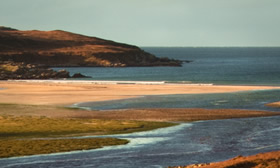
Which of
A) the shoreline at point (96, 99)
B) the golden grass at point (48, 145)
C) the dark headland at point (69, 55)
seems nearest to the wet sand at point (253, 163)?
the golden grass at point (48, 145)

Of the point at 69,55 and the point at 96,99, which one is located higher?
the point at 69,55

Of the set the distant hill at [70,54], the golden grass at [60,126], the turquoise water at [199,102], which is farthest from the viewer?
the distant hill at [70,54]

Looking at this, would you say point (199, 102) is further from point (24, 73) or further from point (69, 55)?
point (69, 55)

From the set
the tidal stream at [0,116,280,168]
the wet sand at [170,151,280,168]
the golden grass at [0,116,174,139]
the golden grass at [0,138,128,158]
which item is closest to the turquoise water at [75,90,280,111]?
the golden grass at [0,116,174,139]

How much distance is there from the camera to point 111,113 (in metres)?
48.0

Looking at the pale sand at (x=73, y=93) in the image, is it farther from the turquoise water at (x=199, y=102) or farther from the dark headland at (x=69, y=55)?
the dark headland at (x=69, y=55)

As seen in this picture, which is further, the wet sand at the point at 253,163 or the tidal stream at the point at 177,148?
the tidal stream at the point at 177,148

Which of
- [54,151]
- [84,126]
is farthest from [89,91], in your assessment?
[54,151]

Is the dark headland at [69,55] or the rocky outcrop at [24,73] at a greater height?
the dark headland at [69,55]

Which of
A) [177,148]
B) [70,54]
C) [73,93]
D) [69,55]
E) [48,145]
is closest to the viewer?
[177,148]

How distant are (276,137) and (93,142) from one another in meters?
10.8

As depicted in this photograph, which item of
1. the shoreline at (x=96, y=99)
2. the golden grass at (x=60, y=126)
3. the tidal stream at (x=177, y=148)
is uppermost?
the shoreline at (x=96, y=99)

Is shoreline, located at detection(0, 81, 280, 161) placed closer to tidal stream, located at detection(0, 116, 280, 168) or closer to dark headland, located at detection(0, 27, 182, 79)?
tidal stream, located at detection(0, 116, 280, 168)

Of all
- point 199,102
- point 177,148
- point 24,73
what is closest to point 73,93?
point 199,102
